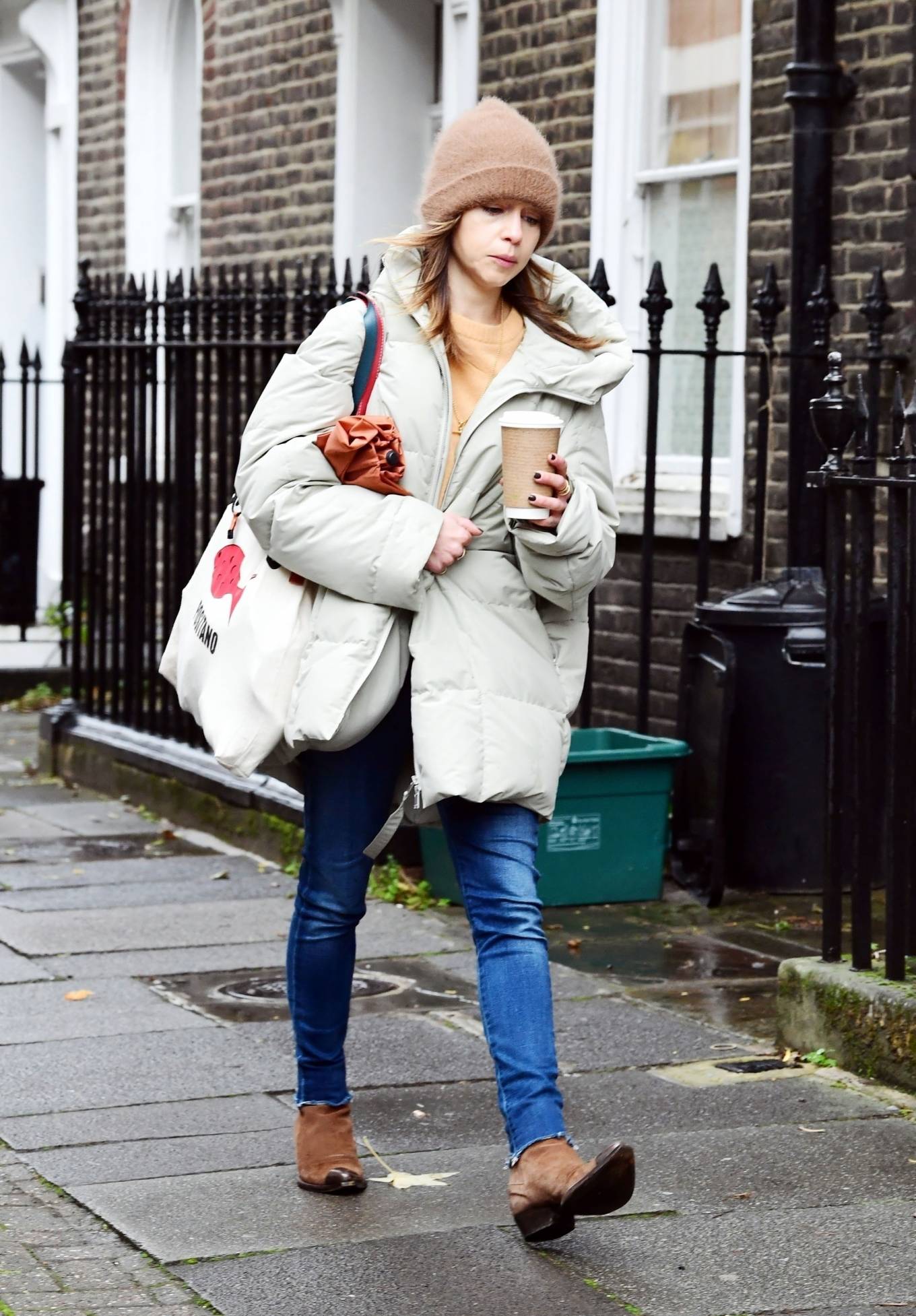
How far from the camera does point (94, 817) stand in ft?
27.0

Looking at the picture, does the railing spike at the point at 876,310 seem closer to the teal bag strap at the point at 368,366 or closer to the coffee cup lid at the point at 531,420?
the teal bag strap at the point at 368,366

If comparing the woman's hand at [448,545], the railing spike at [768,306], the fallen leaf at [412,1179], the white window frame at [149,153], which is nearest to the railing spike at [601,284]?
the railing spike at [768,306]

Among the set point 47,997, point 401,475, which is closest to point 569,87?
point 47,997

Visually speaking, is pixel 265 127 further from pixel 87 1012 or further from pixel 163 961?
pixel 87 1012

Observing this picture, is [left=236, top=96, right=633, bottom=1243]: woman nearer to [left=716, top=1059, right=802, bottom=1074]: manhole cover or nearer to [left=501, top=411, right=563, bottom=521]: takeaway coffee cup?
[left=501, top=411, right=563, bottom=521]: takeaway coffee cup

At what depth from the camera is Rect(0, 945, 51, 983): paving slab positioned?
5.64 meters

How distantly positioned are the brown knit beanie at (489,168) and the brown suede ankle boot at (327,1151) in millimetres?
1626

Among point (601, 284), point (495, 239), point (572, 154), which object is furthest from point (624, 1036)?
point (572, 154)

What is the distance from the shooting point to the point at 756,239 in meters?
7.95

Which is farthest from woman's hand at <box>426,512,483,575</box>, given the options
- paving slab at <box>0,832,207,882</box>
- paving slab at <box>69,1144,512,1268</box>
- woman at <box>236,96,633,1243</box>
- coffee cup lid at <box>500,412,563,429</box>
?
Result: paving slab at <box>0,832,207,882</box>

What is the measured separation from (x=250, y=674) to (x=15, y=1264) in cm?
105

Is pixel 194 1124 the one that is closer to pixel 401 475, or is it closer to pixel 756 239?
pixel 401 475

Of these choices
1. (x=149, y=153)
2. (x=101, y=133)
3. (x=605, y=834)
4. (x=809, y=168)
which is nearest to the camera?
Answer: (x=605, y=834)

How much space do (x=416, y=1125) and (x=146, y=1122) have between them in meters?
0.54
